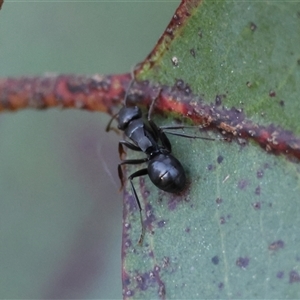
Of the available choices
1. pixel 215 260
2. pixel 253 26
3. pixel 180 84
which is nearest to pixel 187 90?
pixel 180 84

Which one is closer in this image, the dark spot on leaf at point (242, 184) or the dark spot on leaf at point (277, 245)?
the dark spot on leaf at point (277, 245)

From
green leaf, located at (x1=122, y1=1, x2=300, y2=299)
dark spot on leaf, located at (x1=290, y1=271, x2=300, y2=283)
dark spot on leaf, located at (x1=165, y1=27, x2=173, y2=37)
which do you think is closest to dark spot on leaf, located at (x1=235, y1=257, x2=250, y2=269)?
green leaf, located at (x1=122, y1=1, x2=300, y2=299)

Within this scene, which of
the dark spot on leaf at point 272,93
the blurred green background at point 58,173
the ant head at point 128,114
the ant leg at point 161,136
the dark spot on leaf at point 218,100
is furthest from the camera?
the blurred green background at point 58,173

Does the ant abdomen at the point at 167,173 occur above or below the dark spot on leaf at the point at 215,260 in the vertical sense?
above

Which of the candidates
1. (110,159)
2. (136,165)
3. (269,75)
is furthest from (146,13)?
(269,75)

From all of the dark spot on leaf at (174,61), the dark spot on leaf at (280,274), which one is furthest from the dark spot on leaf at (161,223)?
the dark spot on leaf at (174,61)

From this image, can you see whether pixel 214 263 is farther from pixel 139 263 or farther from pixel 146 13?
pixel 146 13

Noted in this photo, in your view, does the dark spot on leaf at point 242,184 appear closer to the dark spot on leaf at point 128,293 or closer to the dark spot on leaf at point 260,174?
the dark spot on leaf at point 260,174

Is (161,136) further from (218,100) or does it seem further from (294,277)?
(294,277)
